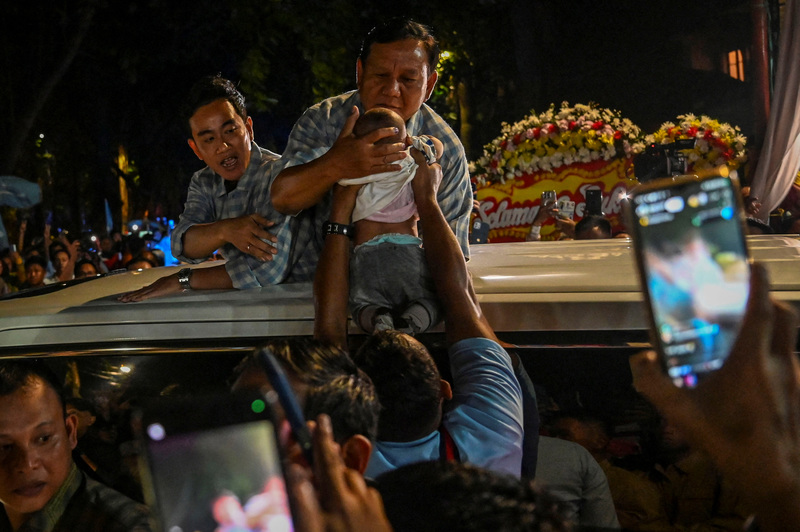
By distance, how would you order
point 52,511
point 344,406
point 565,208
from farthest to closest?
1. point 565,208
2. point 52,511
3. point 344,406

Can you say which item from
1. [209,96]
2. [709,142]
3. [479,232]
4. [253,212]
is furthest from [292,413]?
[709,142]

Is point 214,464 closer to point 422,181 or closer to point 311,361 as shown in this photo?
point 311,361

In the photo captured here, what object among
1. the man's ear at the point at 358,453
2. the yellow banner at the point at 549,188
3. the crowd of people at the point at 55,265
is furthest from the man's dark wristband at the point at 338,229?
the crowd of people at the point at 55,265

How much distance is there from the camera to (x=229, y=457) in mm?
1030

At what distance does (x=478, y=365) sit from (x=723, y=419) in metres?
1.08

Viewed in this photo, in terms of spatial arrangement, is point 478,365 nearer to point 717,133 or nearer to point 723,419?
point 723,419

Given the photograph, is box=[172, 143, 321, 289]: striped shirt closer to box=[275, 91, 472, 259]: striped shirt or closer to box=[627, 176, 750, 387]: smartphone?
box=[275, 91, 472, 259]: striped shirt

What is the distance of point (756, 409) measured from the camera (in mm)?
1004

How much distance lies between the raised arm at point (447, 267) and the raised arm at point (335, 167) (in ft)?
0.45

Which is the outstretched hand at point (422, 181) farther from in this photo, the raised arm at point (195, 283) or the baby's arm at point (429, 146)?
the raised arm at point (195, 283)

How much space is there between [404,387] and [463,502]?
39.1 inches

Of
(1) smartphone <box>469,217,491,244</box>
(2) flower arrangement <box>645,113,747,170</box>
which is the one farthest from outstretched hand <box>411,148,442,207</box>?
(2) flower arrangement <box>645,113,747,170</box>

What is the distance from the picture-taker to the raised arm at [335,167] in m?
2.50

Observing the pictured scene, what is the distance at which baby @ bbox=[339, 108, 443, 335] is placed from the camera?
2404 mm
